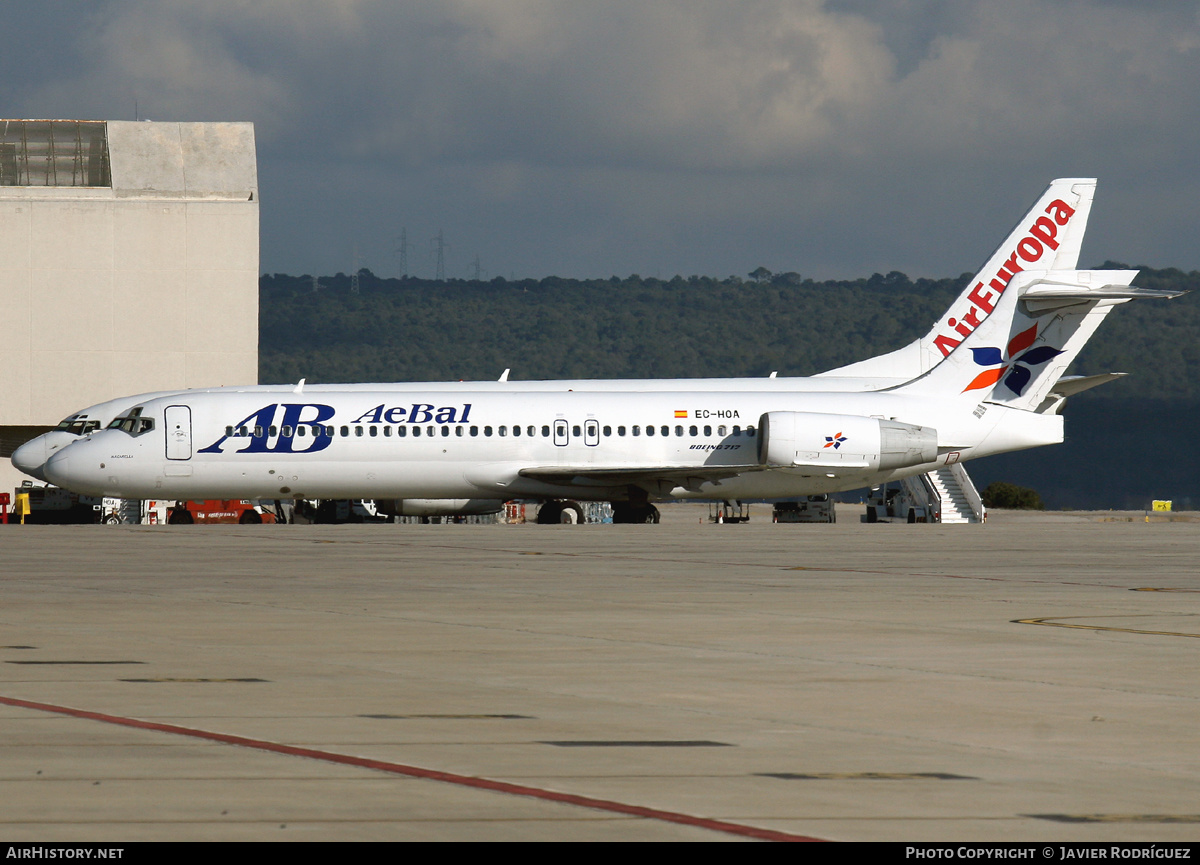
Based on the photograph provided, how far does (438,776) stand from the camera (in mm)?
8945

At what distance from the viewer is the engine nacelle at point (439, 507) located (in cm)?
4819

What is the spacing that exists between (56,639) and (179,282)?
5901 centimetres

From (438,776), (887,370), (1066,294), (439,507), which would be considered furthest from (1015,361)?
(438,776)

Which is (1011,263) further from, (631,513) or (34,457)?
(34,457)

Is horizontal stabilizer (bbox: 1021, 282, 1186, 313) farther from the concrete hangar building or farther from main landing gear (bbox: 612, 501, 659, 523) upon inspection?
the concrete hangar building

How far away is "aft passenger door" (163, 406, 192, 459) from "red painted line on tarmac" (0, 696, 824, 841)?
33.1 metres

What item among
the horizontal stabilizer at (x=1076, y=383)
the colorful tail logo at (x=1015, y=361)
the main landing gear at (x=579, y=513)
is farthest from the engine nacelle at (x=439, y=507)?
the horizontal stabilizer at (x=1076, y=383)

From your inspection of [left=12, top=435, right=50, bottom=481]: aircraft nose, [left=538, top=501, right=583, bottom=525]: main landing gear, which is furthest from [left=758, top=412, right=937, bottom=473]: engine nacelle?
[left=12, top=435, right=50, bottom=481]: aircraft nose

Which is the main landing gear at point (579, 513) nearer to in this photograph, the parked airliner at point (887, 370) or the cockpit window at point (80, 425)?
the parked airliner at point (887, 370)

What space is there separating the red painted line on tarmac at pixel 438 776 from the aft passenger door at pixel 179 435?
3306cm

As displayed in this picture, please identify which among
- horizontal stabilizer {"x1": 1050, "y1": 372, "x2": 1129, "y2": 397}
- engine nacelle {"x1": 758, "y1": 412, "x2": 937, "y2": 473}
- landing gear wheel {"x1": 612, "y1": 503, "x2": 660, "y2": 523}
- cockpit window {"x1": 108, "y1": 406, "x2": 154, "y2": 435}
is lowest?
landing gear wheel {"x1": 612, "y1": 503, "x2": 660, "y2": 523}

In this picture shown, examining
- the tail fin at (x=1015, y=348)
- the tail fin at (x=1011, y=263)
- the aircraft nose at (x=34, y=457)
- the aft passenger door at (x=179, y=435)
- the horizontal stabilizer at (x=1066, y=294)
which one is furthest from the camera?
the tail fin at (x=1011, y=263)

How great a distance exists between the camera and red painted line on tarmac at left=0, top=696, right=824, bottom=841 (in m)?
7.76

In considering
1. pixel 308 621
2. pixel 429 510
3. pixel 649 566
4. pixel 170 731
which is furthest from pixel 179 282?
pixel 170 731
